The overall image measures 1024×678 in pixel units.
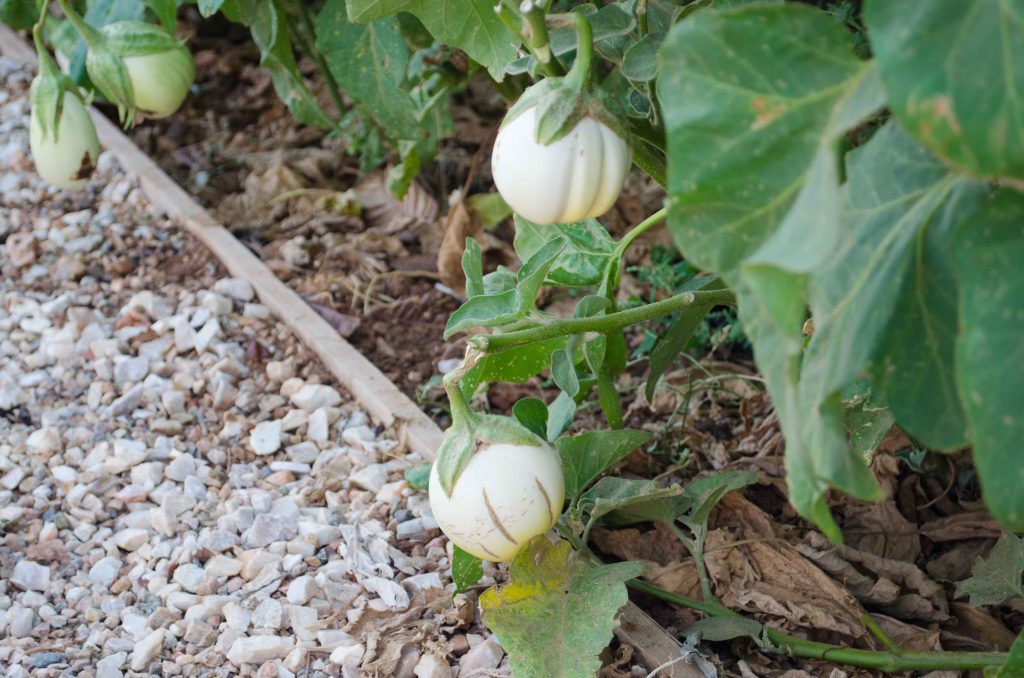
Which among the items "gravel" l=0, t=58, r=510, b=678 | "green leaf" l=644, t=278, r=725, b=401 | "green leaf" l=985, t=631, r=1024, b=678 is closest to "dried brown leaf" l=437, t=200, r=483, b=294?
"gravel" l=0, t=58, r=510, b=678

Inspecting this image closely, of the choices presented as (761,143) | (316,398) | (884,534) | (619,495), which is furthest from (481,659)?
(761,143)

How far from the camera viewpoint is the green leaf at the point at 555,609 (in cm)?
91

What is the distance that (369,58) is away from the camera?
4.80 ft

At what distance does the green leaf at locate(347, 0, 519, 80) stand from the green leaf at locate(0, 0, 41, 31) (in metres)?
1.02

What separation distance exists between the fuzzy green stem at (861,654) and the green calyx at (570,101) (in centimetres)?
50

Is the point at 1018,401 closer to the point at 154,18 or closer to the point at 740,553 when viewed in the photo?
the point at 740,553

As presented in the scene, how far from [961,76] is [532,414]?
2.08ft

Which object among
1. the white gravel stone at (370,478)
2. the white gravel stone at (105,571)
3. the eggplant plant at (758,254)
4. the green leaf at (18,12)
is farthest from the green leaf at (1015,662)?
the green leaf at (18,12)

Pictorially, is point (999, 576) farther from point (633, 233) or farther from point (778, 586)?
point (633, 233)

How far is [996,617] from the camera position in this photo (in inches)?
42.8

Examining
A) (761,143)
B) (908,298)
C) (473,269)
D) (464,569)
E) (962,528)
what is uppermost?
(761,143)

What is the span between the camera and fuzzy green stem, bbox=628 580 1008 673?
2.97 ft

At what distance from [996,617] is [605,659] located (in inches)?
15.2

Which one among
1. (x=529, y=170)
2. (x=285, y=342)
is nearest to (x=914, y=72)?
(x=529, y=170)
